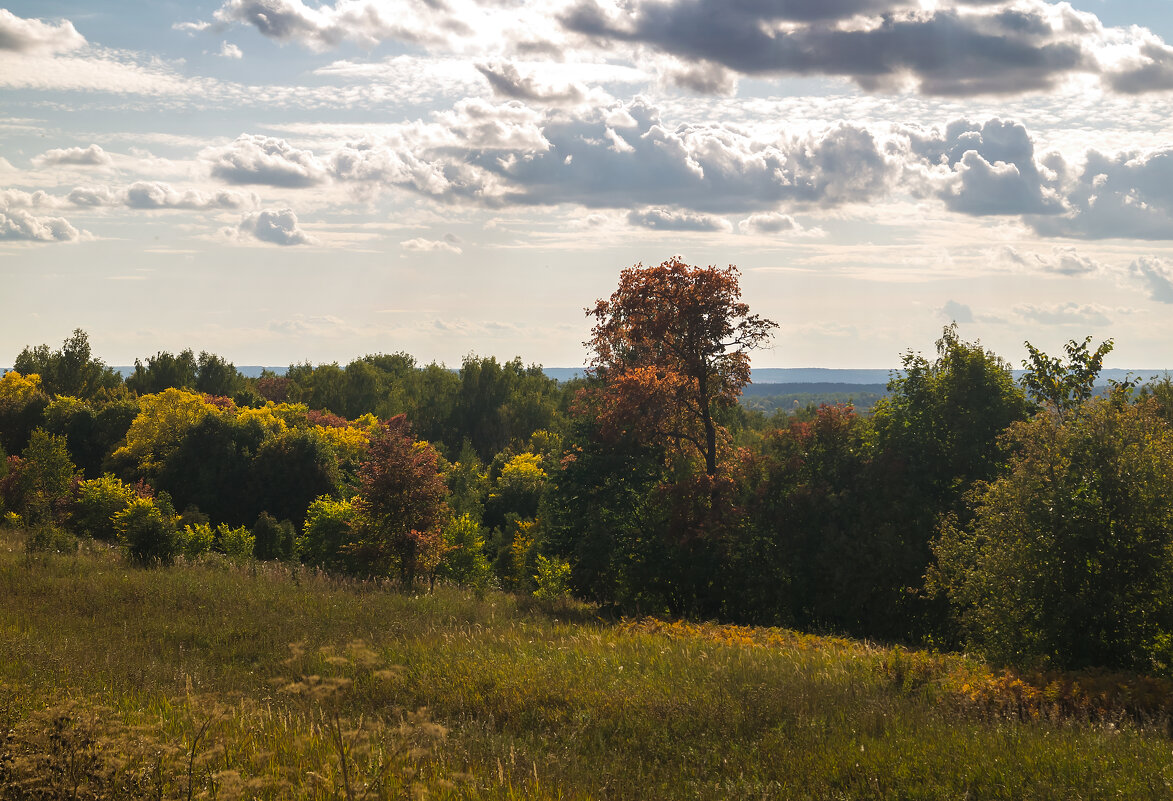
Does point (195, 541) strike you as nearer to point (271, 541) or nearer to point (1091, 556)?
point (271, 541)

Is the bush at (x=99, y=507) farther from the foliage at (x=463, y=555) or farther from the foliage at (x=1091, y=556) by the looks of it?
the foliage at (x=1091, y=556)

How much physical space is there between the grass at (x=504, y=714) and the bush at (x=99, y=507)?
955 inches

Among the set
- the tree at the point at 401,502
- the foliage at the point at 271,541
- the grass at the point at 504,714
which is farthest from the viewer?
the foliage at the point at 271,541

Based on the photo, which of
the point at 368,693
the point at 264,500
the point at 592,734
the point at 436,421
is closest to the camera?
the point at 592,734

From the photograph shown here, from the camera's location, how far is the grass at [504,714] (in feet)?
22.7

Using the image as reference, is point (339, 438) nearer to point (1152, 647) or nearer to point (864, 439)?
point (864, 439)

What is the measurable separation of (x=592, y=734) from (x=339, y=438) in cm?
5242

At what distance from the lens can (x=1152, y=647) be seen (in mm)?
13867

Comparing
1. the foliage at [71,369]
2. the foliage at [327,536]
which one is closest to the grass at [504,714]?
the foliage at [327,536]

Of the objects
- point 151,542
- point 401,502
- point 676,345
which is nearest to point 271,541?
point 401,502

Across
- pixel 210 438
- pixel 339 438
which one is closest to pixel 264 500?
pixel 210 438

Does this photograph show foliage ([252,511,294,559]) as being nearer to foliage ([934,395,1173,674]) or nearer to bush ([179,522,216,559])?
bush ([179,522,216,559])

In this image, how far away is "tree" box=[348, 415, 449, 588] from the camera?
2672 centimetres

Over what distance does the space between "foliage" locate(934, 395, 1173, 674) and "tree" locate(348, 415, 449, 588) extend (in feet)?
56.8
